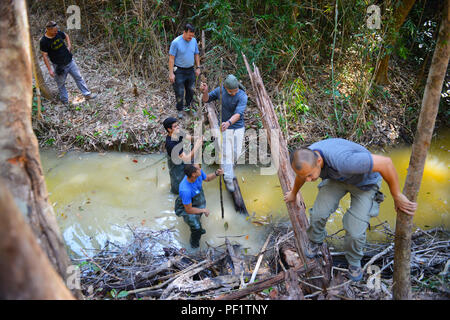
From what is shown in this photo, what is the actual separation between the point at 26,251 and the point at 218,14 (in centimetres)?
608

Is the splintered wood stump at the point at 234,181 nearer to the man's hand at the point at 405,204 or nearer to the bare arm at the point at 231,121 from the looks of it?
the bare arm at the point at 231,121

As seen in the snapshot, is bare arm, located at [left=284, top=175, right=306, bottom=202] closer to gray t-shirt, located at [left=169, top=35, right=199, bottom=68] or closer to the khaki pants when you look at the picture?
the khaki pants

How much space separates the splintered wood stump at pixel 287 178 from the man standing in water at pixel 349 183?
4.0 inches

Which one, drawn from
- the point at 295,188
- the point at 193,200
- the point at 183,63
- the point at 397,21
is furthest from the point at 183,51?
the point at 397,21

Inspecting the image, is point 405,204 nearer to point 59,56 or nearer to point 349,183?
point 349,183

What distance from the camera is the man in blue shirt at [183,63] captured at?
18.2ft

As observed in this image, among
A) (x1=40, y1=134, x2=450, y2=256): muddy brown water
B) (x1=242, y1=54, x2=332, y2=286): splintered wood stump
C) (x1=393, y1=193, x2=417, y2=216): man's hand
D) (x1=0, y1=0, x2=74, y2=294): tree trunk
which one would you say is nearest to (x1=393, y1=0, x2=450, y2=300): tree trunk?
(x1=393, y1=193, x2=417, y2=216): man's hand

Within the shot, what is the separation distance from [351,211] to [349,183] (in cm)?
29

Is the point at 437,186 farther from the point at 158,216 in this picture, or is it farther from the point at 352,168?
the point at 158,216

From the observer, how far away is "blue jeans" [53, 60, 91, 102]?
626 centimetres

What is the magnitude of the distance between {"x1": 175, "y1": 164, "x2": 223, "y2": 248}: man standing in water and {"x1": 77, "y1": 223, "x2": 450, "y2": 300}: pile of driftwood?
26 cm

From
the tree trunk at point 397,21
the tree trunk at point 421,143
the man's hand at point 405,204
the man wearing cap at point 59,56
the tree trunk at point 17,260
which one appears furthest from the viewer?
the man wearing cap at point 59,56

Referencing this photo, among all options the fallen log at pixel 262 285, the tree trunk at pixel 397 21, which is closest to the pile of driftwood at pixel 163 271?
the fallen log at pixel 262 285

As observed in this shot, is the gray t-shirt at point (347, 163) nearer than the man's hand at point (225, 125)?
Yes
